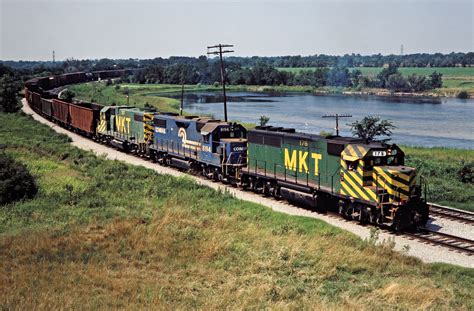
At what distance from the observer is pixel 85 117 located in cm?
4838

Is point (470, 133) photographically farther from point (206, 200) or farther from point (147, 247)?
point (147, 247)

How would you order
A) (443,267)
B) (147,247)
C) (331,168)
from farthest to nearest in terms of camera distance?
1. (331,168)
2. (147,247)
3. (443,267)

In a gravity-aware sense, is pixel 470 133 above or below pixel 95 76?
below

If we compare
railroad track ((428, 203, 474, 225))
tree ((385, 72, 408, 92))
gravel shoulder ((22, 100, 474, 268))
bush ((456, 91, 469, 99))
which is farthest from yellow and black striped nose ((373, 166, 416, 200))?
tree ((385, 72, 408, 92))

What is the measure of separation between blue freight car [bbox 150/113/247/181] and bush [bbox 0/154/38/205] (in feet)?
29.3

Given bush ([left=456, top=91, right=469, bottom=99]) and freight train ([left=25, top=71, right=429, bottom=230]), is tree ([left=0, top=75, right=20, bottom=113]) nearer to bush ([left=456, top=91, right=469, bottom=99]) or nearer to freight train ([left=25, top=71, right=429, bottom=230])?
freight train ([left=25, top=71, right=429, bottom=230])

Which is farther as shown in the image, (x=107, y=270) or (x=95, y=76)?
(x=95, y=76)

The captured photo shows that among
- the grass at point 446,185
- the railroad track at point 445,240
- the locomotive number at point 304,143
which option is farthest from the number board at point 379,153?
the grass at point 446,185

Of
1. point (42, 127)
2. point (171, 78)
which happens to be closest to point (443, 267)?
point (42, 127)

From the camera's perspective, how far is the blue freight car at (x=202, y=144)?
91.2 ft

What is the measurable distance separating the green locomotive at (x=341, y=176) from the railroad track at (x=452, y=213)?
2.22m

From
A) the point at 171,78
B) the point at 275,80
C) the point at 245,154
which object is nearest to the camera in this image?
the point at 245,154

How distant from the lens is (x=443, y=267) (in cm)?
1602

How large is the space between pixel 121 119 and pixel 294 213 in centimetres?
2204
